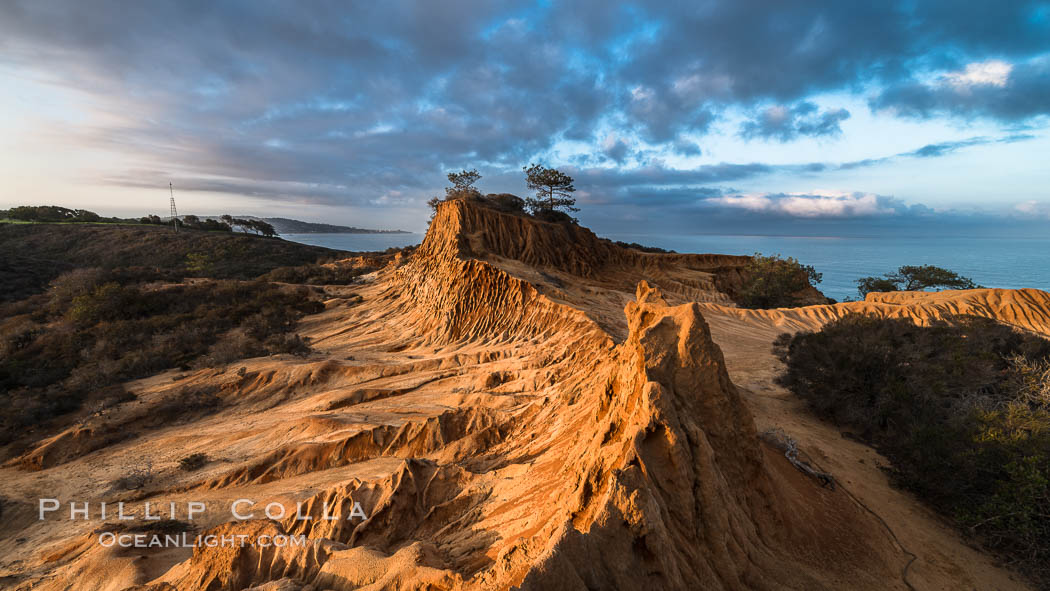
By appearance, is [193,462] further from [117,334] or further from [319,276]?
[319,276]

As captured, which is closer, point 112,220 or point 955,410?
point 955,410

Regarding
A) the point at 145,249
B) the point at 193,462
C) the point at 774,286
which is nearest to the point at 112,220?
the point at 145,249

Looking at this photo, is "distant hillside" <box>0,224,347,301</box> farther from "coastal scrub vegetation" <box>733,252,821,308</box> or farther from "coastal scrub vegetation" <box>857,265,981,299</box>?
"coastal scrub vegetation" <box>857,265,981,299</box>

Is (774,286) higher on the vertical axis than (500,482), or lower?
higher

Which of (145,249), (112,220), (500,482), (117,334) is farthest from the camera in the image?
(112,220)

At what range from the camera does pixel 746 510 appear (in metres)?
4.56

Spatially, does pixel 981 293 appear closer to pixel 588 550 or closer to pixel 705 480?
pixel 705 480

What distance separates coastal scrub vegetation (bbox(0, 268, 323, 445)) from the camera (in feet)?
39.8

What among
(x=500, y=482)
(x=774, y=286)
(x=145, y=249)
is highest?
(x=774, y=286)

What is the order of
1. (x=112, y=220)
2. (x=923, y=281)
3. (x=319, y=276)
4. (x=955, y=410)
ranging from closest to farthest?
1. (x=955, y=410)
2. (x=319, y=276)
3. (x=923, y=281)
4. (x=112, y=220)

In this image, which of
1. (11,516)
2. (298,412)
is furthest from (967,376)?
(11,516)

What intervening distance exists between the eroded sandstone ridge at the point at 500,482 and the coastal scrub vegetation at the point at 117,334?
6.06 feet

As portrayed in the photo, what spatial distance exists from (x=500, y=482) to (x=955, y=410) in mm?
9978

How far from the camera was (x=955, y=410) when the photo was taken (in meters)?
8.07
